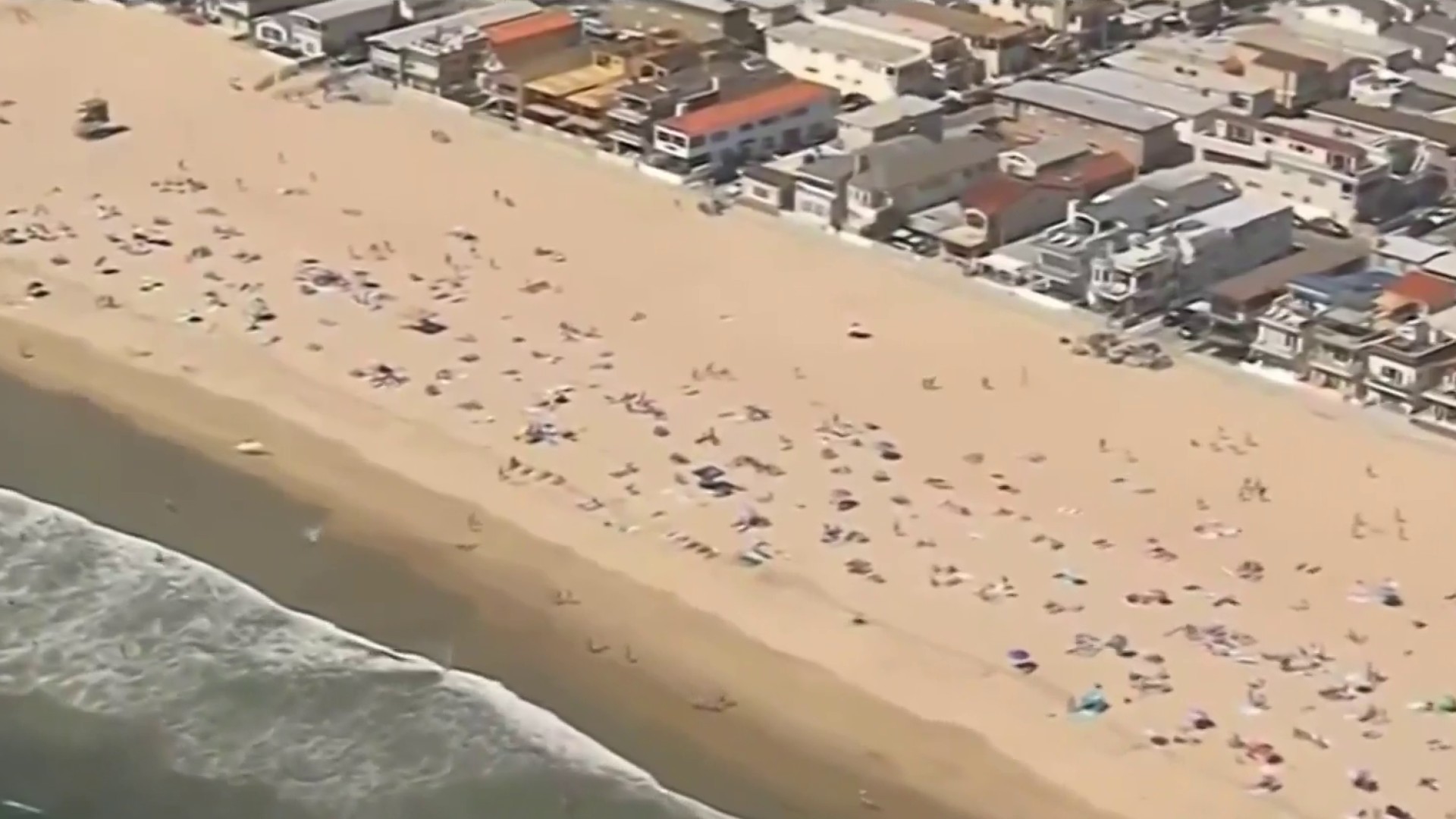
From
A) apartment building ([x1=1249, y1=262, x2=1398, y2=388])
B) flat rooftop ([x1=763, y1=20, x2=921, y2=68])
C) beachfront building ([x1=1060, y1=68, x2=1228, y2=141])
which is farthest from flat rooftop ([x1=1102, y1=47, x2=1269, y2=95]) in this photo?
apartment building ([x1=1249, y1=262, x2=1398, y2=388])

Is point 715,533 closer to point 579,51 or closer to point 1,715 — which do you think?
point 1,715

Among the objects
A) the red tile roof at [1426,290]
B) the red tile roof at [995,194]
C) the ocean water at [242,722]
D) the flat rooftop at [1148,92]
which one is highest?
the red tile roof at [1426,290]

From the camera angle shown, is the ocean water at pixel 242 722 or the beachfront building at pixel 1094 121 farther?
the beachfront building at pixel 1094 121

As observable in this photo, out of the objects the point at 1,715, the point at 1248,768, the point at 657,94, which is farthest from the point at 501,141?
the point at 1248,768

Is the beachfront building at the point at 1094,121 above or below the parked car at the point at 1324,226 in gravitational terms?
above

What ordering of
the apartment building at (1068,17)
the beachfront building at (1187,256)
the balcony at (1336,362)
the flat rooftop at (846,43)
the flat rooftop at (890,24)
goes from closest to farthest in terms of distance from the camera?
the balcony at (1336,362) < the beachfront building at (1187,256) < the flat rooftop at (846,43) < the flat rooftop at (890,24) < the apartment building at (1068,17)

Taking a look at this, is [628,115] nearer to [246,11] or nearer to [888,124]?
[888,124]

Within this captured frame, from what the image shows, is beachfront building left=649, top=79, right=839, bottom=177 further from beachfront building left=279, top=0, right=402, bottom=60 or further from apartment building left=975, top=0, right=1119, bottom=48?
beachfront building left=279, top=0, right=402, bottom=60

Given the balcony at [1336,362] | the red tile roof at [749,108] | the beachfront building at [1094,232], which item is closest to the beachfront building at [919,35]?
the red tile roof at [749,108]

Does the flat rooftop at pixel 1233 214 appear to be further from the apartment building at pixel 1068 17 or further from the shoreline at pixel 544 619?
the shoreline at pixel 544 619
